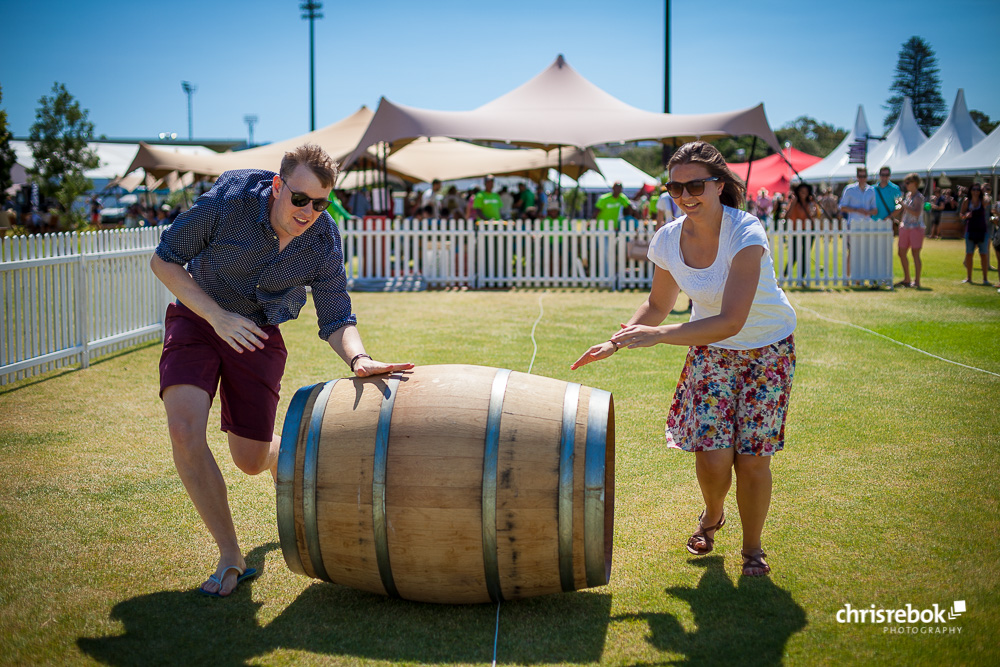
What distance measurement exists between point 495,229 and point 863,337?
8635 millimetres

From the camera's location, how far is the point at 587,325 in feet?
36.7

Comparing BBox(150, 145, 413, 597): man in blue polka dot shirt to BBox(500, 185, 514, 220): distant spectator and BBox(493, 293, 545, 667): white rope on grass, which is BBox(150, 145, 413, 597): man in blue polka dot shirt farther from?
BBox(500, 185, 514, 220): distant spectator

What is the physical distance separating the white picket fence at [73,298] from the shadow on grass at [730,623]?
647 cm

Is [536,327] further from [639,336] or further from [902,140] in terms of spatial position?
[902,140]

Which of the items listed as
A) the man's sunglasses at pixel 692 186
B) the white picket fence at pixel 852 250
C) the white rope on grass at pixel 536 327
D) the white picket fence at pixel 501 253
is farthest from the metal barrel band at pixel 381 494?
the white picket fence at pixel 852 250

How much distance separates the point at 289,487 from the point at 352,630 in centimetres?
62

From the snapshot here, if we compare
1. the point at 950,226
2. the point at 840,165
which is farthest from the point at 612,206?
the point at 840,165

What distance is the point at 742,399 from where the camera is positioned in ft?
12.1

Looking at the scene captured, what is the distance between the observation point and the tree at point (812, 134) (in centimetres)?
9625

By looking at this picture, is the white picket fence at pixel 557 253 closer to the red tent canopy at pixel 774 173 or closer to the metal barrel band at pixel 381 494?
the metal barrel band at pixel 381 494

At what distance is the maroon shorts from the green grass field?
27.4 inches

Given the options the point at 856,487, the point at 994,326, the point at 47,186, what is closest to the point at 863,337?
the point at 994,326

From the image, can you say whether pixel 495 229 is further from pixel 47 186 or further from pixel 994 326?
pixel 47 186

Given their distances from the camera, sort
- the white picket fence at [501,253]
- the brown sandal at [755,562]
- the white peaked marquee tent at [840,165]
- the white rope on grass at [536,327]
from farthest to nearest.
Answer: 1. the white peaked marquee tent at [840,165]
2. the white picket fence at [501,253]
3. the white rope on grass at [536,327]
4. the brown sandal at [755,562]
